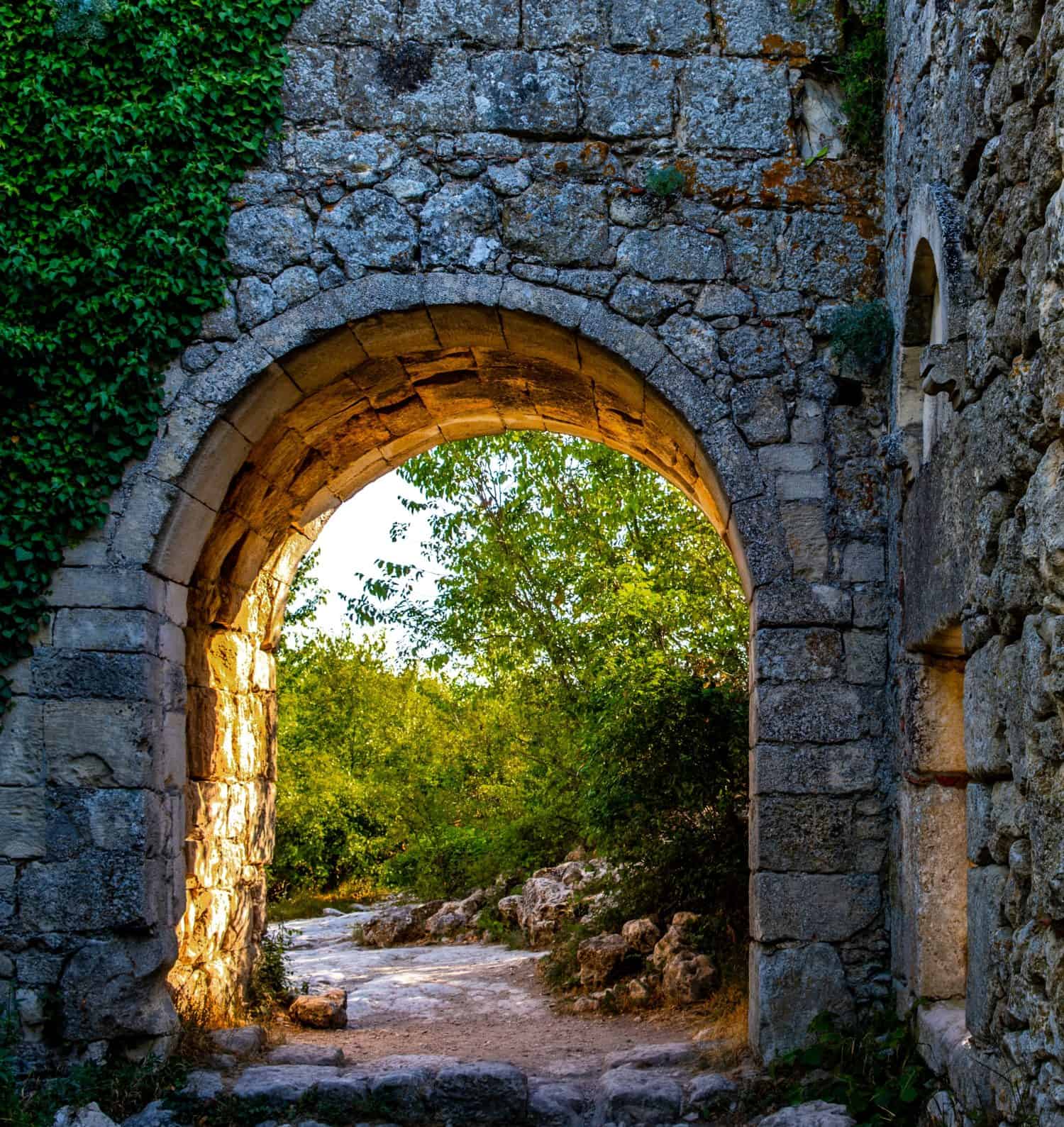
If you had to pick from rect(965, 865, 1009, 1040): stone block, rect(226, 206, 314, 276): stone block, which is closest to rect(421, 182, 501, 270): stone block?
rect(226, 206, 314, 276): stone block

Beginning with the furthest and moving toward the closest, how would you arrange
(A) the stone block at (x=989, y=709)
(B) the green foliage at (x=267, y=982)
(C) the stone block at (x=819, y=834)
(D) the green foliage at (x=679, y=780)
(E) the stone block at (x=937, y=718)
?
1. (D) the green foliage at (x=679, y=780)
2. (B) the green foliage at (x=267, y=982)
3. (C) the stone block at (x=819, y=834)
4. (E) the stone block at (x=937, y=718)
5. (A) the stone block at (x=989, y=709)

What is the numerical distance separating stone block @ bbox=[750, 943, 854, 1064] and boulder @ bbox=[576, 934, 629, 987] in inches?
97.4

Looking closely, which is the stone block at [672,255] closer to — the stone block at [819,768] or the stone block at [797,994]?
the stone block at [819,768]

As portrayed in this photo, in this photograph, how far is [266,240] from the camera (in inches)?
227

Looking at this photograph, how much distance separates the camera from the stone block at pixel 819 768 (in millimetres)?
5375

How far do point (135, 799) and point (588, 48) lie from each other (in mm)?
4054

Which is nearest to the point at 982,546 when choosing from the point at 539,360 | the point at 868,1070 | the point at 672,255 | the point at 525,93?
the point at 868,1070

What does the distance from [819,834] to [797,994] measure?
2.21 feet

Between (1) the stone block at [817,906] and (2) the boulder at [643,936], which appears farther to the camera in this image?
(2) the boulder at [643,936]

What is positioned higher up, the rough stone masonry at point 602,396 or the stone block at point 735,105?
the stone block at point 735,105

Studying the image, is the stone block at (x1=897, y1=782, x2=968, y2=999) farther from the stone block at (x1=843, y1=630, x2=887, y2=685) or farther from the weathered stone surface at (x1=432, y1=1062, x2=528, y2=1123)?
the weathered stone surface at (x1=432, y1=1062, x2=528, y2=1123)

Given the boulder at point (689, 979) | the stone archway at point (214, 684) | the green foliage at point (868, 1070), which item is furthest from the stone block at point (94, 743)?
the boulder at point (689, 979)

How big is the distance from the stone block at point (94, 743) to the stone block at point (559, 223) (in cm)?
277

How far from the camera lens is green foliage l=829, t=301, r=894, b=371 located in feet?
18.2
